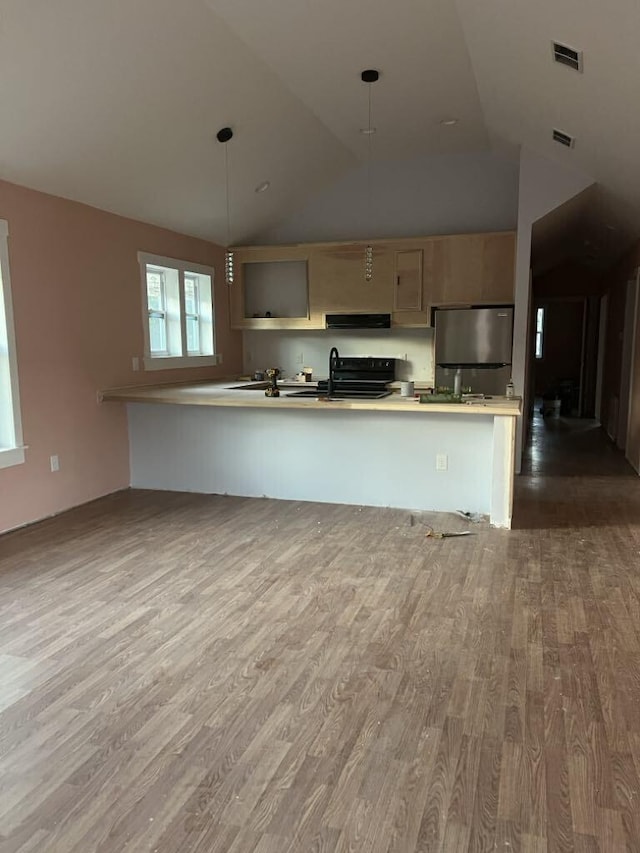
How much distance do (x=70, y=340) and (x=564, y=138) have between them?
4079mm

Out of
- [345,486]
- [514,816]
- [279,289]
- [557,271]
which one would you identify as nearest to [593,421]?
[557,271]

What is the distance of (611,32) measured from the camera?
2902 millimetres

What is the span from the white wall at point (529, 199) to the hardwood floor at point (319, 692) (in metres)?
2.33

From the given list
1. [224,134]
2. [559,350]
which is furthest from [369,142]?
[559,350]

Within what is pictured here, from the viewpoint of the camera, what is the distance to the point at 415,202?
6898mm

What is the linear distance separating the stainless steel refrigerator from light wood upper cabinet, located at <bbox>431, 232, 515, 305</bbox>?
147 millimetres

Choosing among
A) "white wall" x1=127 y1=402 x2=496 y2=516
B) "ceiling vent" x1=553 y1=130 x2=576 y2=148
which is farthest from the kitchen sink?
"ceiling vent" x1=553 y1=130 x2=576 y2=148

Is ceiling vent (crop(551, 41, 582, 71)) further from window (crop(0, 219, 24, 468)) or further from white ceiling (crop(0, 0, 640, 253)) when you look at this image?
window (crop(0, 219, 24, 468))

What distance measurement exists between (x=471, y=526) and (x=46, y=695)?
295 centimetres

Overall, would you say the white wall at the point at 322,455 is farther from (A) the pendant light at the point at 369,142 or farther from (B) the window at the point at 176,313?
(A) the pendant light at the point at 369,142

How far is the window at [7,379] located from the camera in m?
4.16

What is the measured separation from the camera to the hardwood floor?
1753 mm

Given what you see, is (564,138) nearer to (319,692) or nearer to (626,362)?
(626,362)

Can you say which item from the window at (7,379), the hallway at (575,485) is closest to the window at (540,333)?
the hallway at (575,485)
